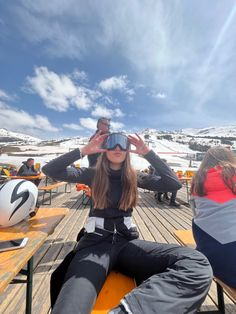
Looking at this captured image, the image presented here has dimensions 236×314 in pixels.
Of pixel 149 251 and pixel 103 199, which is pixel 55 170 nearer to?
pixel 103 199

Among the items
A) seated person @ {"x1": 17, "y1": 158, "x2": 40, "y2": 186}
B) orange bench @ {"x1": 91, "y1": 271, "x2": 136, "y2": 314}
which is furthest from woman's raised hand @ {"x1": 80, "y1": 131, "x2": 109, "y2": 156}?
seated person @ {"x1": 17, "y1": 158, "x2": 40, "y2": 186}

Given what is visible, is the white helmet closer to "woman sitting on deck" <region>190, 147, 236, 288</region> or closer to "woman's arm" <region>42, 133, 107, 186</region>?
"woman's arm" <region>42, 133, 107, 186</region>

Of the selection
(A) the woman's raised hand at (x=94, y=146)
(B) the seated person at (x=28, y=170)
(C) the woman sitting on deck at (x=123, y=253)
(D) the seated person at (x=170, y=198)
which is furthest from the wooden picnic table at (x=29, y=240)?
(B) the seated person at (x=28, y=170)

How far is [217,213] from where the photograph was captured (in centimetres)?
166

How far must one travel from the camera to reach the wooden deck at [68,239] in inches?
89.7

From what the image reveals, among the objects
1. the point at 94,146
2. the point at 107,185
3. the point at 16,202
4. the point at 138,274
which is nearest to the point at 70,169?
the point at 94,146

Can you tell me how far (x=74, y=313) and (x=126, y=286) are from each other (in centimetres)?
44

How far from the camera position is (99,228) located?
1858 millimetres

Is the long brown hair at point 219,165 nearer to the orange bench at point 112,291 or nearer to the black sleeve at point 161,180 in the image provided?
the black sleeve at point 161,180

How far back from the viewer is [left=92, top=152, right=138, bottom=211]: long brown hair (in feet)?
6.53

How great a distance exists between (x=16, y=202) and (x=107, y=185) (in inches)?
31.5

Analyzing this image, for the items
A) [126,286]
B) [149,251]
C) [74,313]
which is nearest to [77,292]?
[74,313]

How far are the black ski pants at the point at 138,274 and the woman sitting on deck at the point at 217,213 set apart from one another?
0.22m

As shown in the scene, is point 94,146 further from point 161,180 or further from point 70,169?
point 161,180
